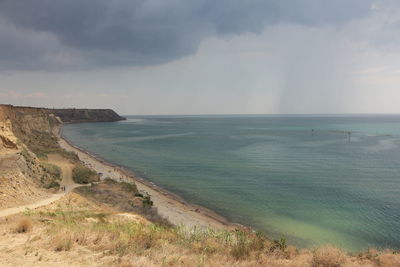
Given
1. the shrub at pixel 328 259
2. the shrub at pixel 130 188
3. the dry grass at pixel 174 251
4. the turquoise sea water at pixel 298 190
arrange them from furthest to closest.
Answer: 1. the shrub at pixel 130 188
2. the turquoise sea water at pixel 298 190
3. the shrub at pixel 328 259
4. the dry grass at pixel 174 251

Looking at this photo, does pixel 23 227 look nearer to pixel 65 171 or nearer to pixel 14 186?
pixel 14 186

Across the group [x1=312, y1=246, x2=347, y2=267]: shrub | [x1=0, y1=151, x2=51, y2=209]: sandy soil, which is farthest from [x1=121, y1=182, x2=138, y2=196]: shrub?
[x1=312, y1=246, x2=347, y2=267]: shrub

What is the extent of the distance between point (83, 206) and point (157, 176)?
22178 mm

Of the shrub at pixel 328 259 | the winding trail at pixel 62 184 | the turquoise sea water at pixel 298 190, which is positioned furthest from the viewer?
the turquoise sea water at pixel 298 190

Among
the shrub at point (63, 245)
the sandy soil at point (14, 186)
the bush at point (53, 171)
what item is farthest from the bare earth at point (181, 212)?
the shrub at point (63, 245)

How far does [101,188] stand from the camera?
3123 cm

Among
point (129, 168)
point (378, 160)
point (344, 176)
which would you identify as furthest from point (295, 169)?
point (129, 168)

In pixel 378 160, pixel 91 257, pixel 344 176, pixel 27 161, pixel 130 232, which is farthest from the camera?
pixel 378 160

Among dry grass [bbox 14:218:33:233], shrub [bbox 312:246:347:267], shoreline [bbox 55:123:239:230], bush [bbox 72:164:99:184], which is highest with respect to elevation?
dry grass [bbox 14:218:33:233]

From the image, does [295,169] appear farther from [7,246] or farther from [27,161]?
[7,246]

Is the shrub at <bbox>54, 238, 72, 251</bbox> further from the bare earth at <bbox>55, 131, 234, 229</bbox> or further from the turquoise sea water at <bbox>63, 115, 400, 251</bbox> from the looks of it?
the turquoise sea water at <bbox>63, 115, 400, 251</bbox>

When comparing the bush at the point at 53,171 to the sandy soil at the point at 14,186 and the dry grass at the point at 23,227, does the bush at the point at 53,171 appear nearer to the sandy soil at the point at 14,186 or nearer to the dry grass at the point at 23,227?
the sandy soil at the point at 14,186

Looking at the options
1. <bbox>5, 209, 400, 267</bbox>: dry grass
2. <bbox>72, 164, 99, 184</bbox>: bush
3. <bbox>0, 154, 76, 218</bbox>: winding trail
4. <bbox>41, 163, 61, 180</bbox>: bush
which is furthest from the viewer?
<bbox>72, 164, 99, 184</bbox>: bush

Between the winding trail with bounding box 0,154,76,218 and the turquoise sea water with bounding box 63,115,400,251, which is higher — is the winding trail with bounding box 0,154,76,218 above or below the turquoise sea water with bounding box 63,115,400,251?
above
